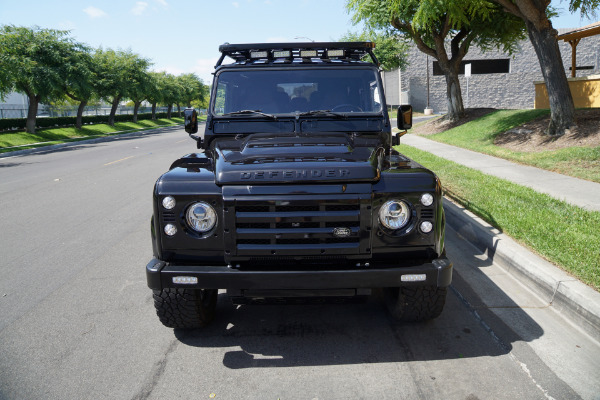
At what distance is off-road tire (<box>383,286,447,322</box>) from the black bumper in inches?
14.0

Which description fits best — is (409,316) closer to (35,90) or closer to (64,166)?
(64,166)

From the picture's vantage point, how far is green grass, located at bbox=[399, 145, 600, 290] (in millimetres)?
4766

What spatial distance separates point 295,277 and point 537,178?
25.9 ft

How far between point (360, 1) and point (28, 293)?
635 inches

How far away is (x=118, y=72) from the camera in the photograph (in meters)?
44.8

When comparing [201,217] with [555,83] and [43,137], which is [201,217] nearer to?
[555,83]

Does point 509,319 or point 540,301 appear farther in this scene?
point 540,301

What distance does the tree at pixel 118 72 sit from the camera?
42500mm

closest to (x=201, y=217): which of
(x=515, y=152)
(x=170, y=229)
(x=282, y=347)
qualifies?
(x=170, y=229)

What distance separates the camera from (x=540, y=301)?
14.4 ft

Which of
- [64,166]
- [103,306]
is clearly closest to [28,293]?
[103,306]

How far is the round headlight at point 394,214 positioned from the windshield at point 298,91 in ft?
5.63

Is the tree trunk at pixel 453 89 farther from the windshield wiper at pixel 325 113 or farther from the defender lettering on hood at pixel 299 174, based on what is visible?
the defender lettering on hood at pixel 299 174

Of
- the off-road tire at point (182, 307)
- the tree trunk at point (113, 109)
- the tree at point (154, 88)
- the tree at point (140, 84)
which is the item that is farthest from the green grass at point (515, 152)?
the tree at point (154, 88)
